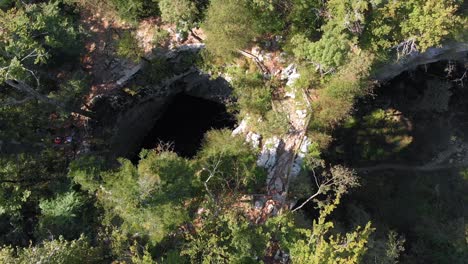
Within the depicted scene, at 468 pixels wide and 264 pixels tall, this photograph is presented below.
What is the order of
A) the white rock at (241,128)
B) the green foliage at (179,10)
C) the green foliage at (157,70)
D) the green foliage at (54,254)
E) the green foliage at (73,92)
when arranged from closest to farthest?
the green foliage at (54,254) < the green foliage at (179,10) < the white rock at (241,128) < the green foliage at (73,92) < the green foliage at (157,70)

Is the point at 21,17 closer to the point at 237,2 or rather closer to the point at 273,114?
the point at 237,2

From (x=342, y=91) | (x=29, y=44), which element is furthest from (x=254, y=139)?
(x=29, y=44)

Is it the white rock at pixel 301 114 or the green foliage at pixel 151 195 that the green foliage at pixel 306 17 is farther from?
the green foliage at pixel 151 195

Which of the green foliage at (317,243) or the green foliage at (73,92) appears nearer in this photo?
the green foliage at (317,243)

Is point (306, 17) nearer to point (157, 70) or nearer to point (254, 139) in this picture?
point (254, 139)

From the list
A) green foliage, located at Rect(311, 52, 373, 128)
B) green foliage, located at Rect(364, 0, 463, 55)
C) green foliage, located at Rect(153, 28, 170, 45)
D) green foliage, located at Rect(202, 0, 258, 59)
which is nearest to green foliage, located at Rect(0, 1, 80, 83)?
green foliage, located at Rect(153, 28, 170, 45)

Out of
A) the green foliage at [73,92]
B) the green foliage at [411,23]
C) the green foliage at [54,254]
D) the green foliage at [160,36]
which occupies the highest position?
the green foliage at [411,23]

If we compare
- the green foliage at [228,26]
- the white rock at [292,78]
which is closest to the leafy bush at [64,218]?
the green foliage at [228,26]
